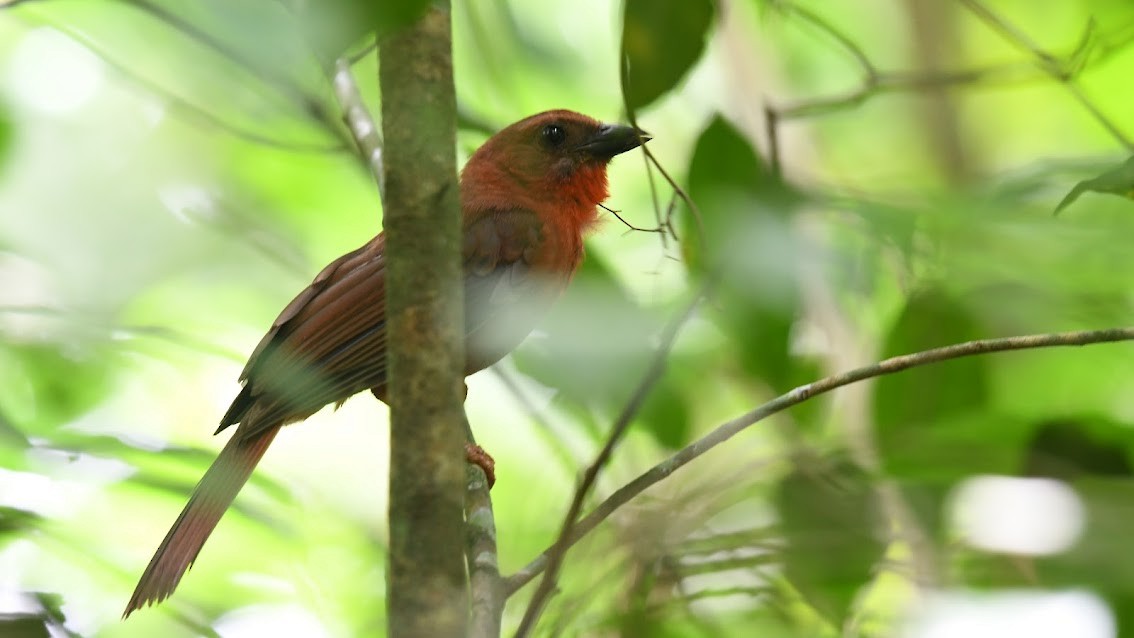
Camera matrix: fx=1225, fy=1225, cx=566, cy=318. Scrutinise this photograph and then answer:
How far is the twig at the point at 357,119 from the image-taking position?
10.8 ft

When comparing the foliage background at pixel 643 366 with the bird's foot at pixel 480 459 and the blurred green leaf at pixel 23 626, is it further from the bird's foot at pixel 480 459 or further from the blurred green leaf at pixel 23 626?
the bird's foot at pixel 480 459

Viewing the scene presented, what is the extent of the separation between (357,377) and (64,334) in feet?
4.01

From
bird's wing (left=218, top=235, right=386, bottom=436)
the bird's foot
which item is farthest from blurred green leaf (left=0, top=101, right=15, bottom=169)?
the bird's foot

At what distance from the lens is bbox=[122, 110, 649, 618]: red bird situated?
2965mm

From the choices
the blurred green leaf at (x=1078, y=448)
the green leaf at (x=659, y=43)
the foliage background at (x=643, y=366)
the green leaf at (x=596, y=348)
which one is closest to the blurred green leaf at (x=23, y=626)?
the foliage background at (x=643, y=366)

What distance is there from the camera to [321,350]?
3.45 m

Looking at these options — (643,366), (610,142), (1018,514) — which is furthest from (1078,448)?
(610,142)

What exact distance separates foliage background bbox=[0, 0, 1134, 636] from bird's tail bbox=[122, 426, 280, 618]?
0.29 feet

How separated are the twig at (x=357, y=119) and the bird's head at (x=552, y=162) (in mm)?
478

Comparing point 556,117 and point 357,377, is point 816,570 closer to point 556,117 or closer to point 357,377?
point 357,377

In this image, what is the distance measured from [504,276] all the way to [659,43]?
1.36 meters

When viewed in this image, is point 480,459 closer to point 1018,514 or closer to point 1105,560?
point 1018,514

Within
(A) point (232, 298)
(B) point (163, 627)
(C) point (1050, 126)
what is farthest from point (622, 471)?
(C) point (1050, 126)

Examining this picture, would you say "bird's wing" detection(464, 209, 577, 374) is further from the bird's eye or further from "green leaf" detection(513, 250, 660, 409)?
"green leaf" detection(513, 250, 660, 409)
